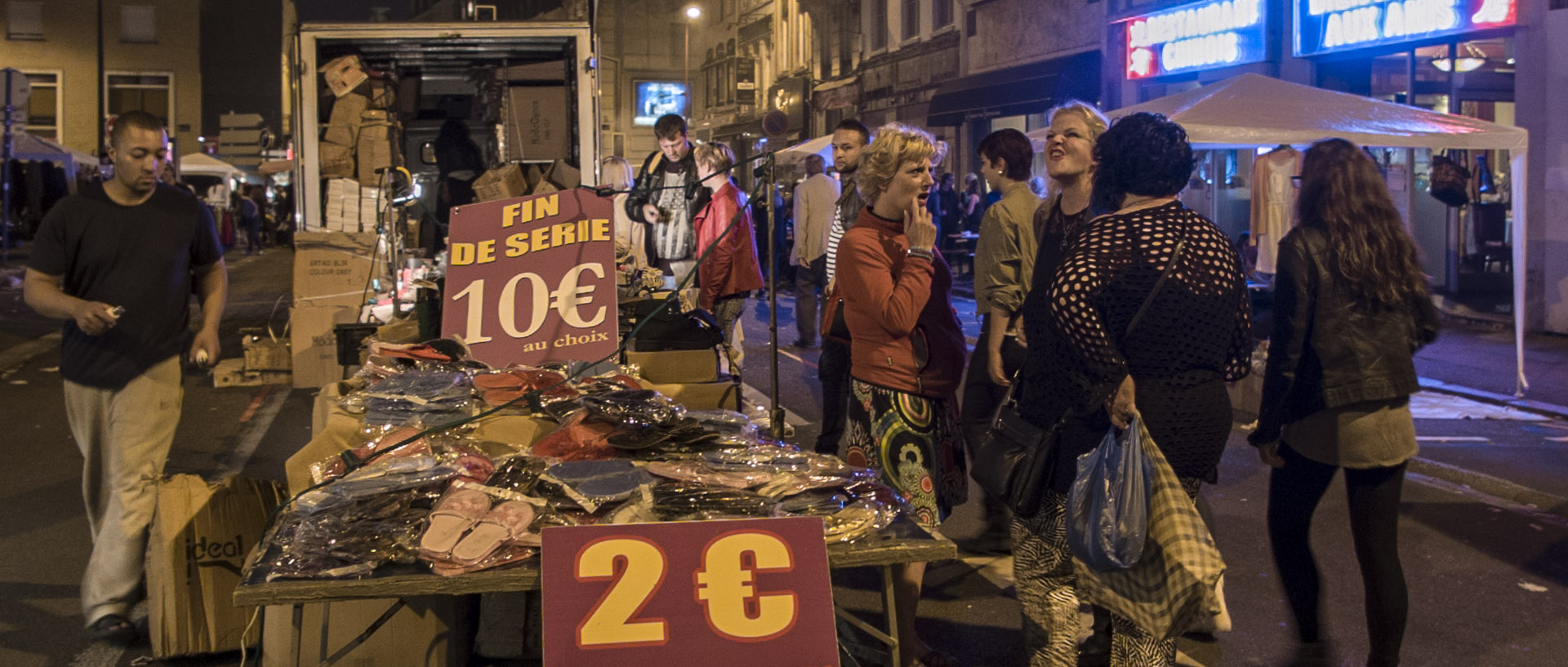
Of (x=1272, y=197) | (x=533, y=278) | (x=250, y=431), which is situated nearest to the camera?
(x=533, y=278)

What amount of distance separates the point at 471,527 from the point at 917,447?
164 centimetres

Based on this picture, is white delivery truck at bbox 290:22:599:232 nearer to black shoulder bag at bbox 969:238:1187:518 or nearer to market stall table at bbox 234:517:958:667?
black shoulder bag at bbox 969:238:1187:518

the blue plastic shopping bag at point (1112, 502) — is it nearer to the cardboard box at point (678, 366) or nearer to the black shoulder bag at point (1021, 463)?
the black shoulder bag at point (1021, 463)

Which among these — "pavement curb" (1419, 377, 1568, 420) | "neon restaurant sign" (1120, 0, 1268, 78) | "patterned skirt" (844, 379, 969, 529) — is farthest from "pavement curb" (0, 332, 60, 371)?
"neon restaurant sign" (1120, 0, 1268, 78)

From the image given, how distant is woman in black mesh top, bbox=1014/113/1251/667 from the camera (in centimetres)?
329

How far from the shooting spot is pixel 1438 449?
8.23 meters

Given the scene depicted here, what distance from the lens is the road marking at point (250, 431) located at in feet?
26.1

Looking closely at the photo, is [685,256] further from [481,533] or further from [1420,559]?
[481,533]

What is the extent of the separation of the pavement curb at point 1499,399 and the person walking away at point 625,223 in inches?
256

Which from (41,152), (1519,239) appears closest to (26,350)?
(1519,239)

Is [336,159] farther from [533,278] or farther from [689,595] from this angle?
[689,595]

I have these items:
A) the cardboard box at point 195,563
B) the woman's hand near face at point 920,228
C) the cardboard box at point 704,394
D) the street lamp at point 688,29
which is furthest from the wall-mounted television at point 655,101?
the woman's hand near face at point 920,228

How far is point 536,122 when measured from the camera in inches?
438

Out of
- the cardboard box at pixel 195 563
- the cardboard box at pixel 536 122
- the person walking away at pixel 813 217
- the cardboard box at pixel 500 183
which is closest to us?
the cardboard box at pixel 195 563
